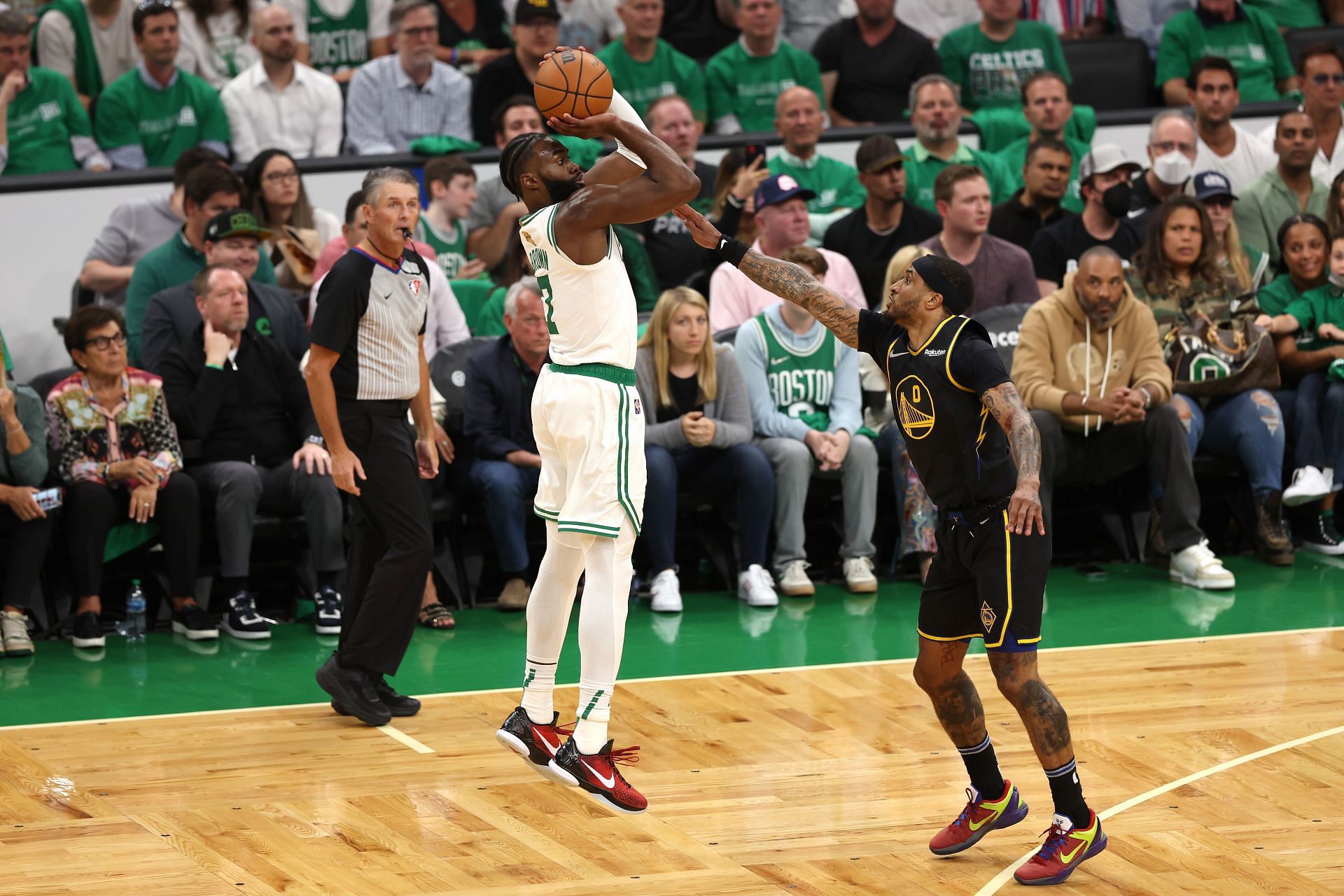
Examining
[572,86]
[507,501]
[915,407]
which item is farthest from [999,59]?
[572,86]

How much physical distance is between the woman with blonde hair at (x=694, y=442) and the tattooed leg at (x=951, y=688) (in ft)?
10.8

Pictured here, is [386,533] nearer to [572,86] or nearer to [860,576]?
[572,86]

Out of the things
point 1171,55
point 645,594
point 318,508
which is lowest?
point 645,594

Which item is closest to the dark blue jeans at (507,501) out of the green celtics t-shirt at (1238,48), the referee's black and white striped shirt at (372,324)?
the referee's black and white striped shirt at (372,324)

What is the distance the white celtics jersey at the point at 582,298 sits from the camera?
531 cm

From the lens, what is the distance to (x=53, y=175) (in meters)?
10.0

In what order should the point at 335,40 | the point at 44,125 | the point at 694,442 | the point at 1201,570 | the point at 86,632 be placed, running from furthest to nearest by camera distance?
the point at 335,40 < the point at 44,125 < the point at 1201,570 < the point at 694,442 < the point at 86,632

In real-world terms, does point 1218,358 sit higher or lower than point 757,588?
higher

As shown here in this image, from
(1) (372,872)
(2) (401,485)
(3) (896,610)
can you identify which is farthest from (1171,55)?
(1) (372,872)

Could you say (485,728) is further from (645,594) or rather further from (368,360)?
(645,594)

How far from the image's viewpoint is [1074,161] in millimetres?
11289

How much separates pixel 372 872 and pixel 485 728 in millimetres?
1532

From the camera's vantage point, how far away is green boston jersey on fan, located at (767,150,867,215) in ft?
35.2

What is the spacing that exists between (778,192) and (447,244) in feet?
6.17
